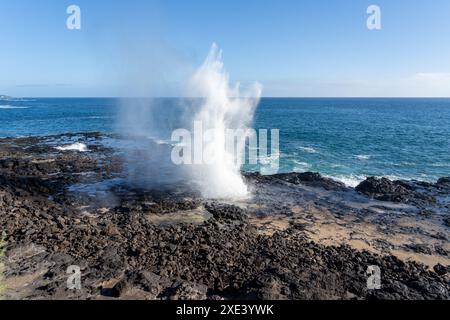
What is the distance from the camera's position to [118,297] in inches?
404

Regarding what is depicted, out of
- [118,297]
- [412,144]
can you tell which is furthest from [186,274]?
[412,144]

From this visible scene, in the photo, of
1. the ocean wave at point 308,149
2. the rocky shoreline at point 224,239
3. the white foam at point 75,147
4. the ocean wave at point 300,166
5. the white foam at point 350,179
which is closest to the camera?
the rocky shoreline at point 224,239

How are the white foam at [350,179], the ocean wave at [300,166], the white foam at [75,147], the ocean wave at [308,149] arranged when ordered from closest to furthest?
the white foam at [350,179], the ocean wave at [300,166], the white foam at [75,147], the ocean wave at [308,149]

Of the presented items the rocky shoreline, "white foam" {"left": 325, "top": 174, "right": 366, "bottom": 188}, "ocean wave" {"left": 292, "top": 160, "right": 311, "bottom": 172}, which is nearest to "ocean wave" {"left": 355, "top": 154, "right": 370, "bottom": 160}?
"ocean wave" {"left": 292, "top": 160, "right": 311, "bottom": 172}

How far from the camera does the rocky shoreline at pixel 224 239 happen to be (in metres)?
11.0

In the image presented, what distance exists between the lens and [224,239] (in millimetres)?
14688

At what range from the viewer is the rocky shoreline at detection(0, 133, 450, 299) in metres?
11.0

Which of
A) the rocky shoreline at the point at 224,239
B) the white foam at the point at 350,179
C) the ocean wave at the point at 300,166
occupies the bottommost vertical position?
the rocky shoreline at the point at 224,239

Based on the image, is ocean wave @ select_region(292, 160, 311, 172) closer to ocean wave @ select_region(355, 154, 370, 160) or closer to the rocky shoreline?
the rocky shoreline

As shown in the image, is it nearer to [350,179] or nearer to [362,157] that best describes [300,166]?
[350,179]

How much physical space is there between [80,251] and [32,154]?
25526 mm

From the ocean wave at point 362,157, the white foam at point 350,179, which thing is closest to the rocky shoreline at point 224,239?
the white foam at point 350,179

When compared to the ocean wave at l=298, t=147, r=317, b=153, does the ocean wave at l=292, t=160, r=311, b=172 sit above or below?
below

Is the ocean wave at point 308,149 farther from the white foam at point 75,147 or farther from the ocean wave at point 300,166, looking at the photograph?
the white foam at point 75,147
